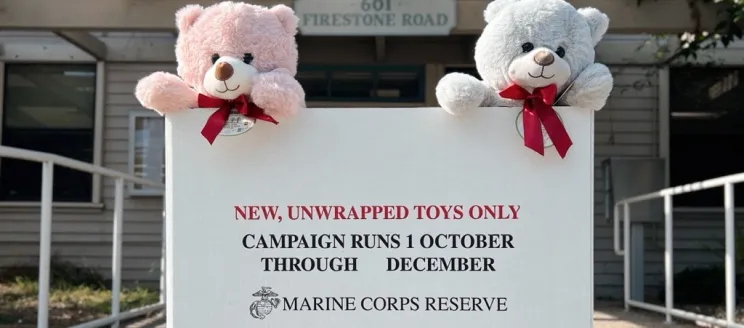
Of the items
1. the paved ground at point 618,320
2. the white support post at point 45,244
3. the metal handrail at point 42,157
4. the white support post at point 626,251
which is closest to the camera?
the metal handrail at point 42,157

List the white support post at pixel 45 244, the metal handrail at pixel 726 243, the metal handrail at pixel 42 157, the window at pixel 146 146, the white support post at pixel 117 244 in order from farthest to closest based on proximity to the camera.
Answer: the window at pixel 146 146
the white support post at pixel 117 244
the metal handrail at pixel 726 243
the white support post at pixel 45 244
the metal handrail at pixel 42 157

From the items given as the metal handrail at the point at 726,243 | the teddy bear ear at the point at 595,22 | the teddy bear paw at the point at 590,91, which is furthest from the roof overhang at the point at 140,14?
the teddy bear paw at the point at 590,91

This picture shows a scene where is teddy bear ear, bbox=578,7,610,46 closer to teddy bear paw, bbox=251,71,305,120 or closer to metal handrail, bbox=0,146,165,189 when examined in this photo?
teddy bear paw, bbox=251,71,305,120

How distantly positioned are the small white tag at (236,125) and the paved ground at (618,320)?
11.1 feet

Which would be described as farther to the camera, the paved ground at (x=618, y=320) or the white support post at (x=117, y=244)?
the paved ground at (x=618, y=320)

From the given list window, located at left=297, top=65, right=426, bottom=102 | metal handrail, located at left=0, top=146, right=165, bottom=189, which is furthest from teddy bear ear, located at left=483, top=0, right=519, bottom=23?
window, located at left=297, top=65, right=426, bottom=102

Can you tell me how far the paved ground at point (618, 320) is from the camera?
5490mm

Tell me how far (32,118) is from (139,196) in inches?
56.9

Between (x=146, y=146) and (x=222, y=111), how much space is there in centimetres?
650

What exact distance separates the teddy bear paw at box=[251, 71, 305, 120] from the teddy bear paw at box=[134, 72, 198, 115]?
195mm

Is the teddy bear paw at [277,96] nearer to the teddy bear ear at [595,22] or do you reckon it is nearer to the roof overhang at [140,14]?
the teddy bear ear at [595,22]

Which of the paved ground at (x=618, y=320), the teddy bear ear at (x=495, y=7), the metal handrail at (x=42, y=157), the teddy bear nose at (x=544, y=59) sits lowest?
the paved ground at (x=618, y=320)

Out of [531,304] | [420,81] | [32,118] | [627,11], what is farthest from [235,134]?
[32,118]

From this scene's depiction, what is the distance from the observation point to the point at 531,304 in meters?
2.24
